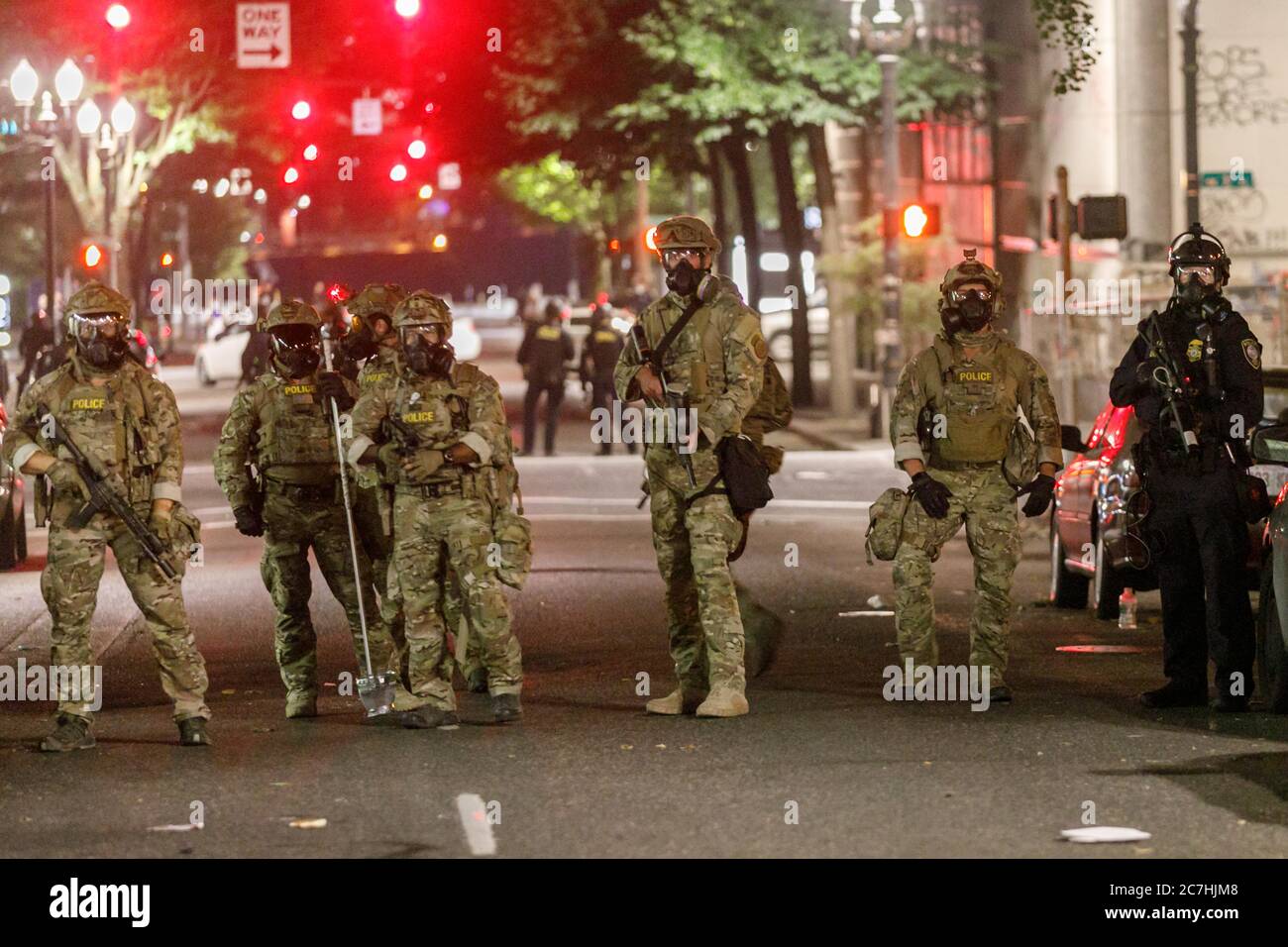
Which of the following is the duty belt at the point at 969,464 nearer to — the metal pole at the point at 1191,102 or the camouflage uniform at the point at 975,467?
the camouflage uniform at the point at 975,467

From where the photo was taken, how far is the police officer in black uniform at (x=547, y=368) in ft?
92.9

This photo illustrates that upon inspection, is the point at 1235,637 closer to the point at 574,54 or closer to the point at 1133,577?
the point at 1133,577

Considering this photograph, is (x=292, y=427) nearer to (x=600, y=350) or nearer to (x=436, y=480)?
(x=436, y=480)

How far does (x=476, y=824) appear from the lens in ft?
25.8

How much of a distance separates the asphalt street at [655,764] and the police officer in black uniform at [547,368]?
14282 millimetres

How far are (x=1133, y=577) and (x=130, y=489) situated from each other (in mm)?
5612

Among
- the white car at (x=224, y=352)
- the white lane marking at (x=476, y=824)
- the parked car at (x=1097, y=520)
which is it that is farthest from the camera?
the white car at (x=224, y=352)

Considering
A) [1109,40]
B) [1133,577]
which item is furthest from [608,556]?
[1109,40]

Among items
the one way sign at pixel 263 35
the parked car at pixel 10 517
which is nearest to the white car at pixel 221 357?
the one way sign at pixel 263 35

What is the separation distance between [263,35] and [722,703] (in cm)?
2612

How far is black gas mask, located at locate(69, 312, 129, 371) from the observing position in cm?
949

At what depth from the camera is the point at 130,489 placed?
9.58m

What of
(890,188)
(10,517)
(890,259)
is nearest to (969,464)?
(10,517)

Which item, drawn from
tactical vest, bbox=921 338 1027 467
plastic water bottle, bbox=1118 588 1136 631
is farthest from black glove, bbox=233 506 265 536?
plastic water bottle, bbox=1118 588 1136 631
